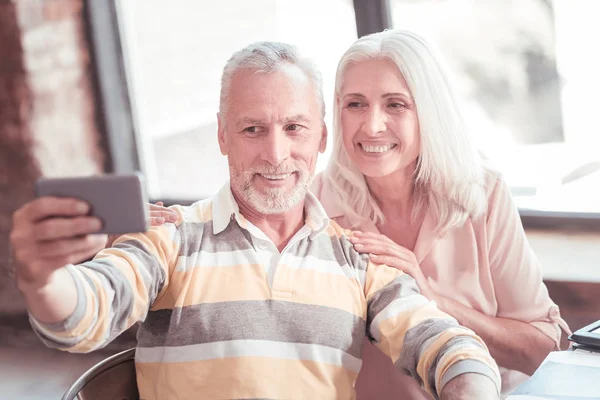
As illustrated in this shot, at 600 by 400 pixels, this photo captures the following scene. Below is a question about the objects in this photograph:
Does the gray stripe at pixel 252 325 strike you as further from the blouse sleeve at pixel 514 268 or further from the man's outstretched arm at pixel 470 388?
the blouse sleeve at pixel 514 268

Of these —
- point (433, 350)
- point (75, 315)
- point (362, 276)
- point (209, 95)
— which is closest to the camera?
point (75, 315)

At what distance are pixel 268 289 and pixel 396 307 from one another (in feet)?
0.90

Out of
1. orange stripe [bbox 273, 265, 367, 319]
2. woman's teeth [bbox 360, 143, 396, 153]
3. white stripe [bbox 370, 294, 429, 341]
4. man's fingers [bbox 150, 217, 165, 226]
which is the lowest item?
white stripe [bbox 370, 294, 429, 341]

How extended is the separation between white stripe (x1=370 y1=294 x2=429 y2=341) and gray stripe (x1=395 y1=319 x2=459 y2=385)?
58 mm

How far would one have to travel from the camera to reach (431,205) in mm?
2059

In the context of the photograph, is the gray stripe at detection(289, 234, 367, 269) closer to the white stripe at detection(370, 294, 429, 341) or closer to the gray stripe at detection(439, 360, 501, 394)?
the white stripe at detection(370, 294, 429, 341)

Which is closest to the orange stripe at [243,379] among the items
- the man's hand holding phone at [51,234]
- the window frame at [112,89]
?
the man's hand holding phone at [51,234]

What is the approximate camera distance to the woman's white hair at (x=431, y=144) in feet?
6.41

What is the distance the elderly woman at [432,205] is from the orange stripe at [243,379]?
0.38m

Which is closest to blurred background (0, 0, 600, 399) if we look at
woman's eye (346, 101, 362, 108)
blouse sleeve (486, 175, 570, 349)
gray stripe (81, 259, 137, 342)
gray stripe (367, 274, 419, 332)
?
blouse sleeve (486, 175, 570, 349)

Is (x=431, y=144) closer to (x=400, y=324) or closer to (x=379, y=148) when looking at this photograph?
(x=379, y=148)

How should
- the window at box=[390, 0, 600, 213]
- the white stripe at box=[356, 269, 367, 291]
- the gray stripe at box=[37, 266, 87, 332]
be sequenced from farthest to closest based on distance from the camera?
the window at box=[390, 0, 600, 213] → the white stripe at box=[356, 269, 367, 291] → the gray stripe at box=[37, 266, 87, 332]

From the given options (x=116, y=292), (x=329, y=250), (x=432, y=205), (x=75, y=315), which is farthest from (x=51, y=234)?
(x=432, y=205)

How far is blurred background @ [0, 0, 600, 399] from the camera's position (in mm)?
2900
